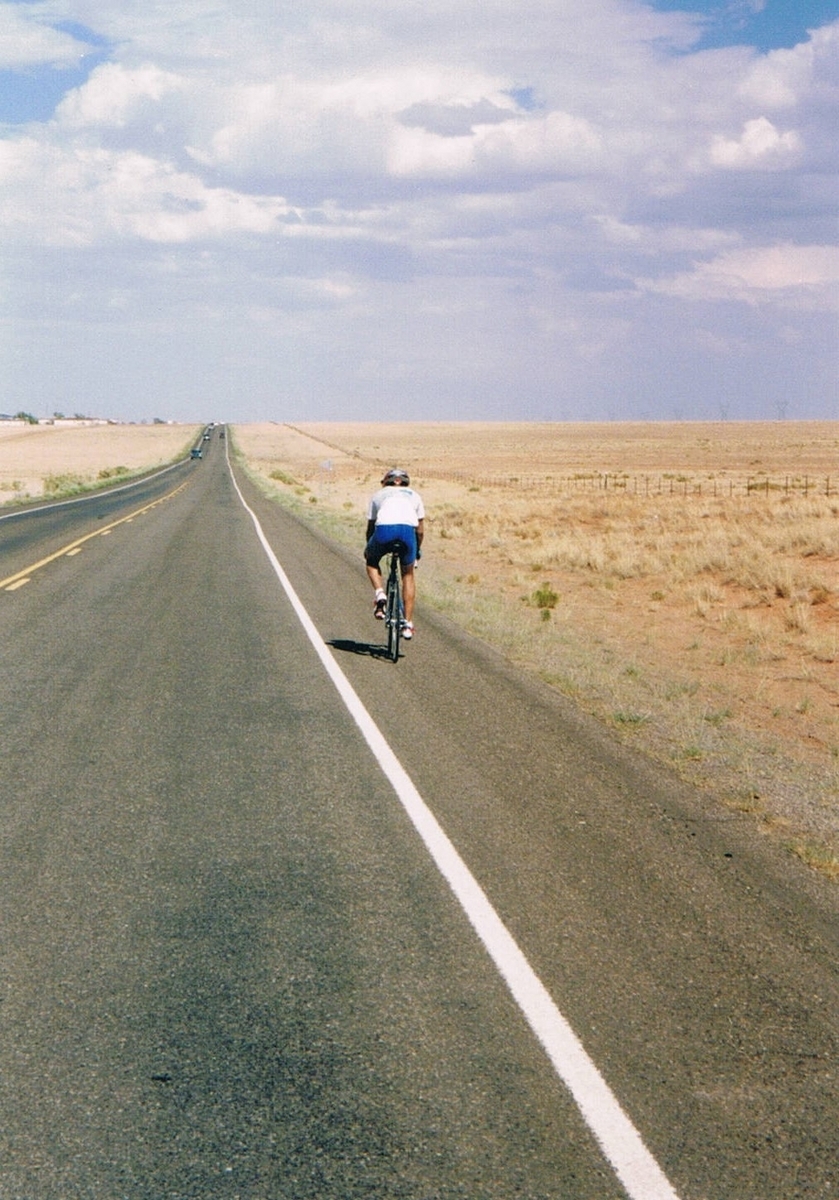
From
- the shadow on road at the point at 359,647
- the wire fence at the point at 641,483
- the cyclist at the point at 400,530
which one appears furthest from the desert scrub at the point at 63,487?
the cyclist at the point at 400,530

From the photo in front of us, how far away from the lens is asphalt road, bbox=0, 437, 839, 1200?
335 centimetres

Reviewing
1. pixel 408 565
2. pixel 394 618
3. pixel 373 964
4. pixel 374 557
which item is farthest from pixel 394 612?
pixel 373 964

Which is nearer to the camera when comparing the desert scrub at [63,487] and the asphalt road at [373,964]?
the asphalt road at [373,964]

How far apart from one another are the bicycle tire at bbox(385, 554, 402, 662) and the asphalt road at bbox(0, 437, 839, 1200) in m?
2.39

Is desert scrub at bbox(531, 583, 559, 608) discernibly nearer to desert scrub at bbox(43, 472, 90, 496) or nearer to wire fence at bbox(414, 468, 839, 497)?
wire fence at bbox(414, 468, 839, 497)

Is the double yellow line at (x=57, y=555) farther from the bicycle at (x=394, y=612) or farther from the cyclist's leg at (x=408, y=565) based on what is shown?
the cyclist's leg at (x=408, y=565)

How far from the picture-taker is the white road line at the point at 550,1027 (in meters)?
3.29

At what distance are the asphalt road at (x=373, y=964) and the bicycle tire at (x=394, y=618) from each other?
94.1 inches

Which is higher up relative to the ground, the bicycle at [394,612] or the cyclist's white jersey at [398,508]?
the cyclist's white jersey at [398,508]

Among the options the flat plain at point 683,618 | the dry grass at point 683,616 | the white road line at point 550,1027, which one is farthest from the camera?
the dry grass at point 683,616

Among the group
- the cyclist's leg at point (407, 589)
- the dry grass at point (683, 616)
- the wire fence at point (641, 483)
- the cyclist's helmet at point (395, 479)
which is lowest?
the dry grass at point (683, 616)

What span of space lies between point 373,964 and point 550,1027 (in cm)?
82

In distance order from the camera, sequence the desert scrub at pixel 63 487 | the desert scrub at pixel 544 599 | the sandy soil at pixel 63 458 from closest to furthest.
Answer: the desert scrub at pixel 544 599 < the desert scrub at pixel 63 487 < the sandy soil at pixel 63 458

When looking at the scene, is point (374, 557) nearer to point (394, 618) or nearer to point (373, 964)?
point (394, 618)
